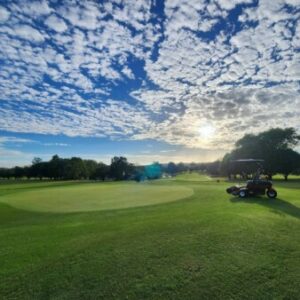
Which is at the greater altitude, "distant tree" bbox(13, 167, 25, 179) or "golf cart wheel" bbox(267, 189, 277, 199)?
"distant tree" bbox(13, 167, 25, 179)

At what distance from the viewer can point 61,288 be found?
6328 millimetres

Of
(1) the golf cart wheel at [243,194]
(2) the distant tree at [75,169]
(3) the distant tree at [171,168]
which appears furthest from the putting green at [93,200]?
(3) the distant tree at [171,168]

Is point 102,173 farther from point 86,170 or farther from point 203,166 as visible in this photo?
point 203,166

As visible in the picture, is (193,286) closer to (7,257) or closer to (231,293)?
(231,293)

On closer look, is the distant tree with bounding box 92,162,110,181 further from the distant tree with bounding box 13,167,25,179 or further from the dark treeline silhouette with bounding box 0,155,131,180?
the distant tree with bounding box 13,167,25,179

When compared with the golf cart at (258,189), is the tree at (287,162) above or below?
above

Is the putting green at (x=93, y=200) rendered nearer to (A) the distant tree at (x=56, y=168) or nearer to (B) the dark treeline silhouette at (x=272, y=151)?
(B) the dark treeline silhouette at (x=272, y=151)

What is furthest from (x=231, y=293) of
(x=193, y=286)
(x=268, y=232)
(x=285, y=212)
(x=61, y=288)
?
(x=285, y=212)

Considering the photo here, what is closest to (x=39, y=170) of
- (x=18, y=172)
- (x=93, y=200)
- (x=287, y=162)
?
(x=18, y=172)

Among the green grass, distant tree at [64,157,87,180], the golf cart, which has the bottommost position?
the green grass

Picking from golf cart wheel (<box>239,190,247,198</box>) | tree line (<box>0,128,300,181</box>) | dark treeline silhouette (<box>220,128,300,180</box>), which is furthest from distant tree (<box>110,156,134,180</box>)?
golf cart wheel (<box>239,190,247,198</box>)

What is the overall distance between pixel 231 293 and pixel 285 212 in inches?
376

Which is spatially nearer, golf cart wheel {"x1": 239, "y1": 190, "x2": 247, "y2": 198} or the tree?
golf cart wheel {"x1": 239, "y1": 190, "x2": 247, "y2": 198}

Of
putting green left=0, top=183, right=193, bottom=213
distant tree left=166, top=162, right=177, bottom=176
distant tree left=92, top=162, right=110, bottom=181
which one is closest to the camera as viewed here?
putting green left=0, top=183, right=193, bottom=213
